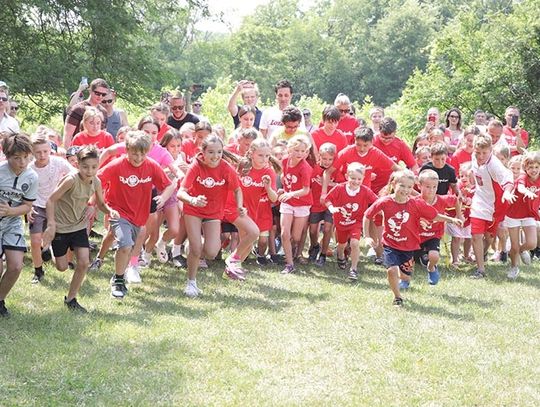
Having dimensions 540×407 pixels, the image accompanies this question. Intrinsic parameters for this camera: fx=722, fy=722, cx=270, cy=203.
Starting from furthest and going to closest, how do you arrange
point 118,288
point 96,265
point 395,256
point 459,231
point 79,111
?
1. point 459,231
2. point 79,111
3. point 96,265
4. point 395,256
5. point 118,288

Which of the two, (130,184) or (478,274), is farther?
(478,274)

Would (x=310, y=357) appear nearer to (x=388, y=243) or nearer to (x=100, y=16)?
(x=388, y=243)

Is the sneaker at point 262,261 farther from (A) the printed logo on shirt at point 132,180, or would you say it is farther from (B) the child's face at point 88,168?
(B) the child's face at point 88,168

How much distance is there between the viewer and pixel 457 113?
12.3m

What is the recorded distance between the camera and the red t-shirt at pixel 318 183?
9.76 meters

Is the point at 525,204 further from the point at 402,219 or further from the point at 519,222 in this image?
the point at 402,219

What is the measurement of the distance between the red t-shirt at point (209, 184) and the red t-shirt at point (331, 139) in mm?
2601

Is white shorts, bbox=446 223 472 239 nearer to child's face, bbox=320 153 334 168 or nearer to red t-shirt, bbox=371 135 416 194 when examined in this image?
red t-shirt, bbox=371 135 416 194

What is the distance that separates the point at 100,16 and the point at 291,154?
36.2ft

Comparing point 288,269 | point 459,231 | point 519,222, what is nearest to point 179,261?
point 288,269

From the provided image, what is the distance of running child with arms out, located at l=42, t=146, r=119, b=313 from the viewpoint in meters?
6.84

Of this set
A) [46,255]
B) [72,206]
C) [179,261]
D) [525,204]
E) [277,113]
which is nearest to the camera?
[72,206]

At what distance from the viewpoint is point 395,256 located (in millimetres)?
7672

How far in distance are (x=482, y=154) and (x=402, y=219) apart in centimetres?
222
